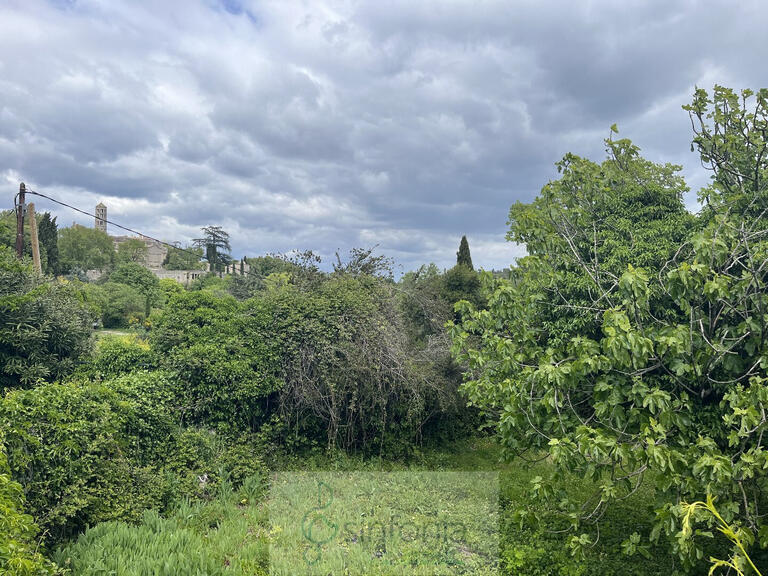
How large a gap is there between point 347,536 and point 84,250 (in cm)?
4764

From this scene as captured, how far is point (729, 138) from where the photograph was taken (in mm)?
4996

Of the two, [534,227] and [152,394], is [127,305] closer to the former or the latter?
[152,394]

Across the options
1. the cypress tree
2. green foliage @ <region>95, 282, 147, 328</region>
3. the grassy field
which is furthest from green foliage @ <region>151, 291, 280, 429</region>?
green foliage @ <region>95, 282, 147, 328</region>

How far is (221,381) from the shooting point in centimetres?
712

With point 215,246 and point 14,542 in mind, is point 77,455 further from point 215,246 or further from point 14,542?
point 215,246

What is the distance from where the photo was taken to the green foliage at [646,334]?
349 cm

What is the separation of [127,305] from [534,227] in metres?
25.4

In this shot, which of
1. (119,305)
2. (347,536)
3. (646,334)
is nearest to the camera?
(646,334)

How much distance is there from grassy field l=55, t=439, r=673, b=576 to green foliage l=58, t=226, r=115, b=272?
41.2 m

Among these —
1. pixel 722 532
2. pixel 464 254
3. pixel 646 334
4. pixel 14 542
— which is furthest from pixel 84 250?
pixel 722 532

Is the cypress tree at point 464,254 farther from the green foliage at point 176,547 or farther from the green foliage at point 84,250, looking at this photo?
the green foliage at point 84,250

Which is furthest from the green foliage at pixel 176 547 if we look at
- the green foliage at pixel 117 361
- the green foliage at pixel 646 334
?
the green foliage at pixel 117 361

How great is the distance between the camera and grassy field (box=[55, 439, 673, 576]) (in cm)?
389

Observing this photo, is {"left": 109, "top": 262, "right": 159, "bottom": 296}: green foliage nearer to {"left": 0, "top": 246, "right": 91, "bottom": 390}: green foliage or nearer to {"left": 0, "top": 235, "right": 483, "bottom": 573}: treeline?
{"left": 0, "top": 246, "right": 91, "bottom": 390}: green foliage
